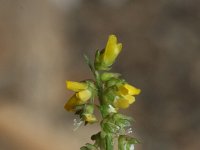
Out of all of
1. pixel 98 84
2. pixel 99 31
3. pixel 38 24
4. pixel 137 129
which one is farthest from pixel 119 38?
pixel 98 84

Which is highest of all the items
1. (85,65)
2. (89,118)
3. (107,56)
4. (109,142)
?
(85,65)

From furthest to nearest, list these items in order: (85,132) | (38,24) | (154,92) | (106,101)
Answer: (38,24) < (154,92) < (85,132) < (106,101)

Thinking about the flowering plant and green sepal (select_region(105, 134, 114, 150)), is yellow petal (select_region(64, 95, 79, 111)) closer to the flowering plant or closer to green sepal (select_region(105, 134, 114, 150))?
the flowering plant

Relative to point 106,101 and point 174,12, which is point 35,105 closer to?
point 174,12

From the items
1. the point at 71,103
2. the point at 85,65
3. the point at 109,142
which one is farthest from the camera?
the point at 85,65

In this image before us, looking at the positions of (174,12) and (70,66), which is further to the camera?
(174,12)

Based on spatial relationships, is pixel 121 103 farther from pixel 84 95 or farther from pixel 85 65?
pixel 85 65

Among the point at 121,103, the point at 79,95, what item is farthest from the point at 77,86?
the point at 121,103
